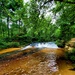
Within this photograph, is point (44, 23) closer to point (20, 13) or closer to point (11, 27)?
point (20, 13)

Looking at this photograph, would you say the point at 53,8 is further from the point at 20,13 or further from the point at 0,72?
the point at 0,72

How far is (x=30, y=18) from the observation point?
46.5 ft

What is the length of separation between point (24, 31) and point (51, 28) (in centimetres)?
2522

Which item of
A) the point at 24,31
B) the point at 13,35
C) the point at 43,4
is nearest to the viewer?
the point at 43,4

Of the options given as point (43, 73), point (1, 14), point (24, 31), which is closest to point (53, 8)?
point (43, 73)

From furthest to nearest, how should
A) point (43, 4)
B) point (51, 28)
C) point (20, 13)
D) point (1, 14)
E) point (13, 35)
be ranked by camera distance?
point (13, 35) < point (1, 14) < point (51, 28) < point (20, 13) < point (43, 4)

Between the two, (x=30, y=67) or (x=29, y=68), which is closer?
(x=29, y=68)

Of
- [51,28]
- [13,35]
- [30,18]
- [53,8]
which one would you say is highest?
[53,8]

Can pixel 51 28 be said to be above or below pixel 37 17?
below

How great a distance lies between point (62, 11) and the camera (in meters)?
15.9

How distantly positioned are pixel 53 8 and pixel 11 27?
25.2m

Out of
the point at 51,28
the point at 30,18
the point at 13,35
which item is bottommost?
the point at 13,35

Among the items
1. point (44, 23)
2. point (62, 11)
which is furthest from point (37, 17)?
point (62, 11)

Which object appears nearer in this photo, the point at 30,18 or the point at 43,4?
the point at 43,4
